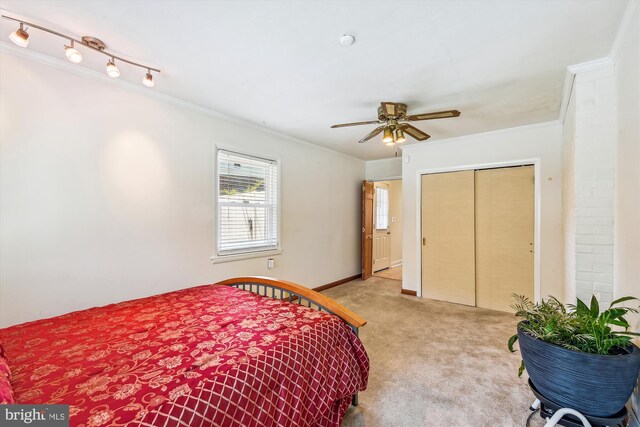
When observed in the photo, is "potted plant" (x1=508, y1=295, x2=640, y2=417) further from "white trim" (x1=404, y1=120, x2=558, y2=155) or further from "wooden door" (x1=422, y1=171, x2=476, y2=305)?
"white trim" (x1=404, y1=120, x2=558, y2=155)

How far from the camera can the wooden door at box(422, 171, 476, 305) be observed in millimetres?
4184

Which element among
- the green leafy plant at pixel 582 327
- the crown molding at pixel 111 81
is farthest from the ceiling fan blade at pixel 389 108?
the green leafy plant at pixel 582 327

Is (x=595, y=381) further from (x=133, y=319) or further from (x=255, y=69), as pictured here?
(x=255, y=69)

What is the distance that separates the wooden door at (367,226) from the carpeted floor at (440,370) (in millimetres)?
1681

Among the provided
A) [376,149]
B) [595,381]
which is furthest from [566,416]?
[376,149]

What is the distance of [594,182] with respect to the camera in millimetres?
2178

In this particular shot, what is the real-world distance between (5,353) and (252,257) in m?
2.46

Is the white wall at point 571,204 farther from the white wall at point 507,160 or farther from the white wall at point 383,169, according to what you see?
the white wall at point 383,169

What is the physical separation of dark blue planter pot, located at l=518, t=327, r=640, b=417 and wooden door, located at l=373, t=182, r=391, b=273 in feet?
15.7

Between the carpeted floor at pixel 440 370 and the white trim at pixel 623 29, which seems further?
the carpeted floor at pixel 440 370

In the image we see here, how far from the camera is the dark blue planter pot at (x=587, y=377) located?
1.23 m

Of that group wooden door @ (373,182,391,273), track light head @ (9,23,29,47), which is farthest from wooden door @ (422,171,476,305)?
track light head @ (9,23,29,47)

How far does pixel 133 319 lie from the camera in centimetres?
178

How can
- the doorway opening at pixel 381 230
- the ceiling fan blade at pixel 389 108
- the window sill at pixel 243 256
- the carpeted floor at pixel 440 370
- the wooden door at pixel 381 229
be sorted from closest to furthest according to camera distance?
the carpeted floor at pixel 440 370 → the ceiling fan blade at pixel 389 108 → the window sill at pixel 243 256 → the doorway opening at pixel 381 230 → the wooden door at pixel 381 229
